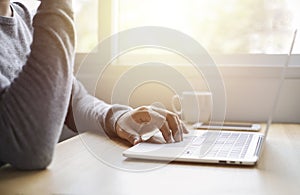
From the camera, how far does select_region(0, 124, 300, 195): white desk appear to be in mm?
630

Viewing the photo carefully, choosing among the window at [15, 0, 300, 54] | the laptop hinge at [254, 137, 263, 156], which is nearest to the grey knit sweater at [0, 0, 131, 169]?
the laptop hinge at [254, 137, 263, 156]

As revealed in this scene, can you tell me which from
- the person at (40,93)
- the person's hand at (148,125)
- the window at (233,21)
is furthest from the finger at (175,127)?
the window at (233,21)

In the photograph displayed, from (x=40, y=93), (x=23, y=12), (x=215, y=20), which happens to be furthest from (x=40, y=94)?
(x=215, y=20)

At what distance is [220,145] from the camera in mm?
971

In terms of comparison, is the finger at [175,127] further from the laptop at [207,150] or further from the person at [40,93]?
the person at [40,93]

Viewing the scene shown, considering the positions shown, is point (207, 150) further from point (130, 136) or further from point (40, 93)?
point (40, 93)

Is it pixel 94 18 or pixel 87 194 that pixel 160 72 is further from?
pixel 87 194

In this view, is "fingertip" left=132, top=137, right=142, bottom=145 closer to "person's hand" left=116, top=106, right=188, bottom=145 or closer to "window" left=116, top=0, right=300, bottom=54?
"person's hand" left=116, top=106, right=188, bottom=145

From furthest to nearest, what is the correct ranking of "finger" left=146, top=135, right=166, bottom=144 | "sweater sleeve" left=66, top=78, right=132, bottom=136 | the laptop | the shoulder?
the shoulder < "sweater sleeve" left=66, top=78, right=132, bottom=136 < "finger" left=146, top=135, right=166, bottom=144 < the laptop

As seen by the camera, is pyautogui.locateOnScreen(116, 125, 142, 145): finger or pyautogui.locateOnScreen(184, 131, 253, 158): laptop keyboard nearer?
pyautogui.locateOnScreen(184, 131, 253, 158): laptop keyboard

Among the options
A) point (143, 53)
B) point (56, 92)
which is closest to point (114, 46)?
point (143, 53)

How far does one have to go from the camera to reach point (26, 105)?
714mm

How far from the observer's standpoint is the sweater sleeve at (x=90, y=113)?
1099mm

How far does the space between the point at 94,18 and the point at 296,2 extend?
0.75 metres
